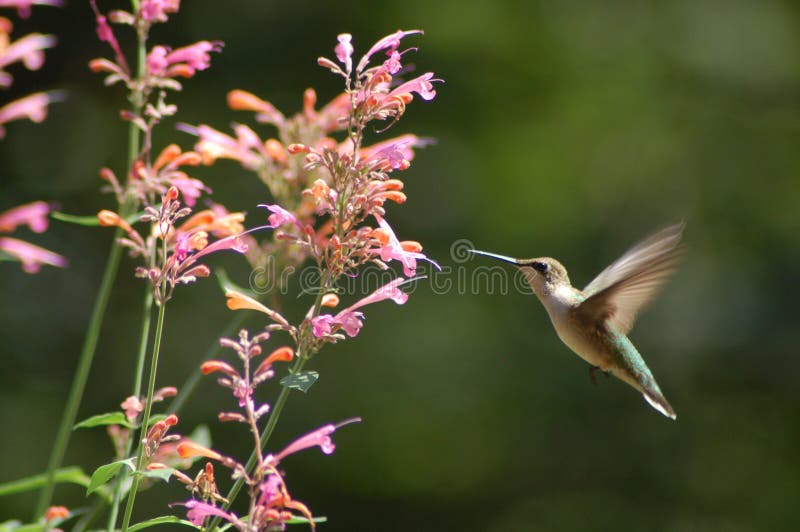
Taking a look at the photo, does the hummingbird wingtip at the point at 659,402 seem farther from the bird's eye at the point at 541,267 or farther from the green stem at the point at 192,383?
the green stem at the point at 192,383

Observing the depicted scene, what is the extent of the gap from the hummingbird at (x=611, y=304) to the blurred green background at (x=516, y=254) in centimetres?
371

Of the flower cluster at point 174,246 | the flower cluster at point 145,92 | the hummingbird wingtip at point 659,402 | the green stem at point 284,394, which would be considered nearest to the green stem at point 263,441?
the green stem at point 284,394

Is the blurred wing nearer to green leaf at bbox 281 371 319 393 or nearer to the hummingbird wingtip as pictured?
the hummingbird wingtip

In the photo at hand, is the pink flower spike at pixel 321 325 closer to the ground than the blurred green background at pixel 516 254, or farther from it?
closer to the ground

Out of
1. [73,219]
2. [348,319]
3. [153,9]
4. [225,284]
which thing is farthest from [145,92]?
[348,319]

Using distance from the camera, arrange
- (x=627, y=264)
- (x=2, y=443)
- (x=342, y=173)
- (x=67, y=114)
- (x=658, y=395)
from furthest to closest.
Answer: (x=67, y=114)
(x=2, y=443)
(x=658, y=395)
(x=627, y=264)
(x=342, y=173)

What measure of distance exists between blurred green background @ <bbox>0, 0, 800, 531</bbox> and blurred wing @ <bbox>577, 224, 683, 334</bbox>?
391cm

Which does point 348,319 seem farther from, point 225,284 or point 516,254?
point 516,254

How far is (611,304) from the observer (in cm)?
352

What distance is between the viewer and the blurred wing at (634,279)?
3.09 meters

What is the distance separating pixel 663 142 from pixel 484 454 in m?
3.56

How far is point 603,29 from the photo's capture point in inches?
325

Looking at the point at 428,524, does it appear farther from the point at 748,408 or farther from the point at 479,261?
the point at 748,408

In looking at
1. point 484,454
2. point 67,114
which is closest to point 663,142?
point 484,454
